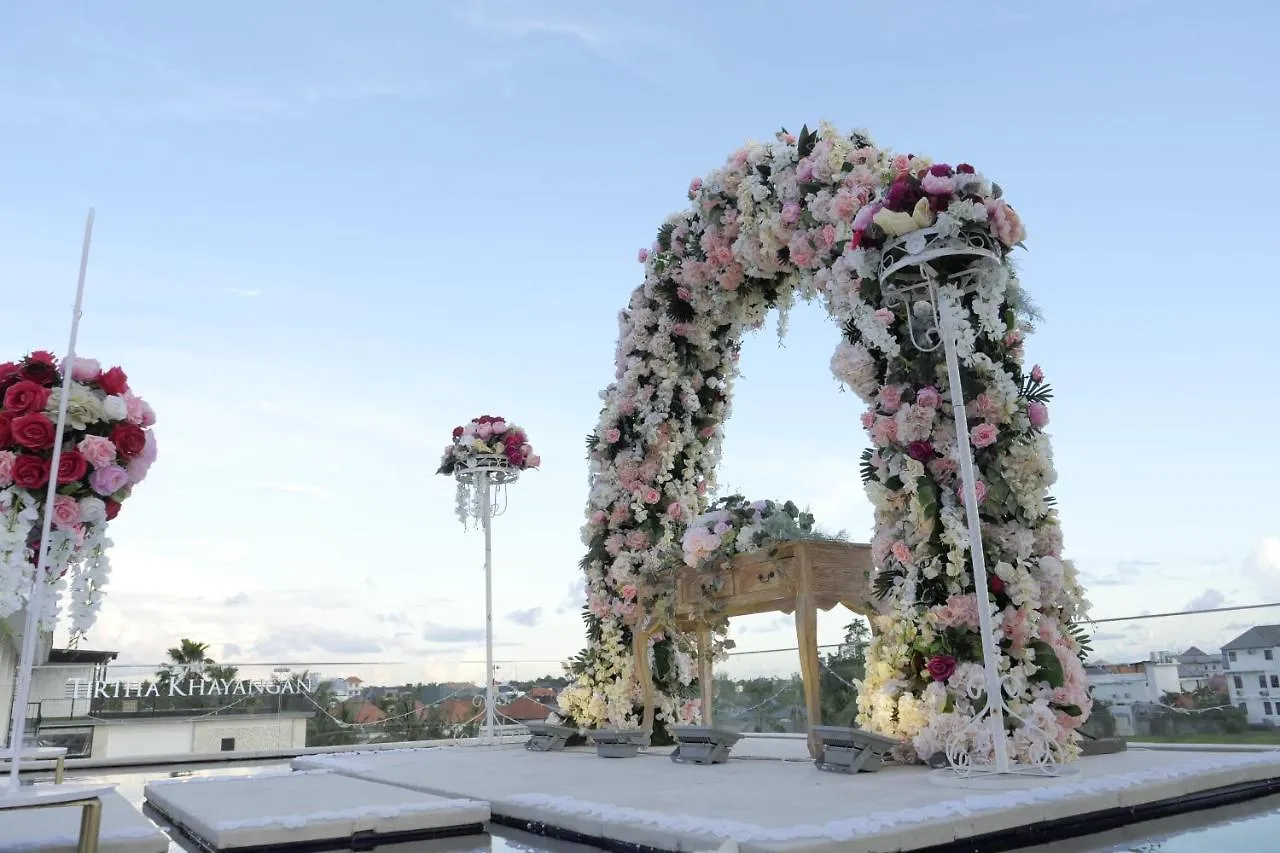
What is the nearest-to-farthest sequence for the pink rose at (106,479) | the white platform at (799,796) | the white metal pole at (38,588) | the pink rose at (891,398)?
1. the white platform at (799,796)
2. the white metal pole at (38,588)
3. the pink rose at (106,479)
4. the pink rose at (891,398)

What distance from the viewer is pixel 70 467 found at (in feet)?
10.0

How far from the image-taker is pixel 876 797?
3.03 m

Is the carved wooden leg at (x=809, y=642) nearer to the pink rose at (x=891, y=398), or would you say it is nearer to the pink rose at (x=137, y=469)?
the pink rose at (x=891, y=398)

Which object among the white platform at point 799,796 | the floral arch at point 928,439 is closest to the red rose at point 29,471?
the white platform at point 799,796

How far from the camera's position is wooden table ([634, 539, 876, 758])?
4.60 meters

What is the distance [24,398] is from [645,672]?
4625 mm

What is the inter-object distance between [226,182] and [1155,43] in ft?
24.9

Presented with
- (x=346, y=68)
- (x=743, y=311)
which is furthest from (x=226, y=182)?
(x=743, y=311)

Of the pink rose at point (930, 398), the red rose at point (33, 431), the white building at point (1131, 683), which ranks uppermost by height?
the pink rose at point (930, 398)

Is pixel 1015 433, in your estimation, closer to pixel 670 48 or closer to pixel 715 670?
pixel 715 670

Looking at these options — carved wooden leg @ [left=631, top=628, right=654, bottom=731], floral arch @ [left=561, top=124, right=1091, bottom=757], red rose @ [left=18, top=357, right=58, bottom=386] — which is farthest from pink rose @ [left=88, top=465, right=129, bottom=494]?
carved wooden leg @ [left=631, top=628, right=654, bottom=731]

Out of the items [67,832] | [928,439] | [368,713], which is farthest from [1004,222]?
[368,713]

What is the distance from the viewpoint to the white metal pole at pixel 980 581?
11.6 feet

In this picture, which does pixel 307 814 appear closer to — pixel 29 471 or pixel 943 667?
pixel 29 471
